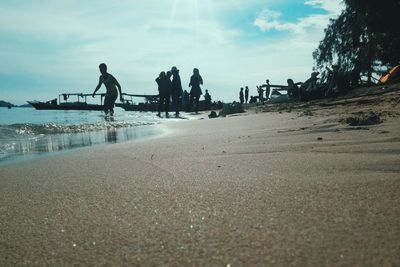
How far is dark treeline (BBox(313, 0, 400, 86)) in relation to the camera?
14.8m

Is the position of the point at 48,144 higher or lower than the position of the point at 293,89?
lower

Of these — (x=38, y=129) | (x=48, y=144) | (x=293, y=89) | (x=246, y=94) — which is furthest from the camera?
(x=246, y=94)

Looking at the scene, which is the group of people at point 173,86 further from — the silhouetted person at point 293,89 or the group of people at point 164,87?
the silhouetted person at point 293,89

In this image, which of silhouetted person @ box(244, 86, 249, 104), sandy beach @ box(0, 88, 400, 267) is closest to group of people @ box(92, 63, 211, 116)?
sandy beach @ box(0, 88, 400, 267)

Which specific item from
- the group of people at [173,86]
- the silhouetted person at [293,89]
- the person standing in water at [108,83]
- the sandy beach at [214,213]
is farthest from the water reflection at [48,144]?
the silhouetted person at [293,89]

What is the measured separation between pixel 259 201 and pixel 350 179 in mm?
415

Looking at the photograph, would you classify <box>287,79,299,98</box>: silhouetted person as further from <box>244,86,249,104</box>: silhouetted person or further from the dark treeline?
<box>244,86,249,104</box>: silhouetted person

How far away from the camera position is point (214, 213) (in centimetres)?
104

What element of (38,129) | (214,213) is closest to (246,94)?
(38,129)

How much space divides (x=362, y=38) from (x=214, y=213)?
20.1 m

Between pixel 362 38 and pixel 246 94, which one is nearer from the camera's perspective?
pixel 362 38

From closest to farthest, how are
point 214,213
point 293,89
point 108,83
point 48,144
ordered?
point 214,213
point 48,144
point 108,83
point 293,89

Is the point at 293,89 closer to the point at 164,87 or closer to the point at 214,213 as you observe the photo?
the point at 164,87

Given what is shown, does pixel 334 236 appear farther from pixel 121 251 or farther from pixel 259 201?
pixel 121 251
